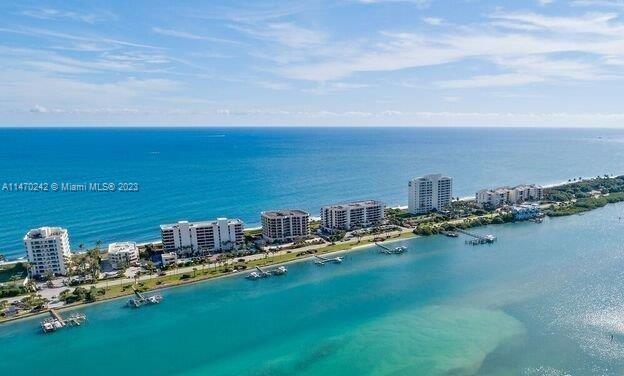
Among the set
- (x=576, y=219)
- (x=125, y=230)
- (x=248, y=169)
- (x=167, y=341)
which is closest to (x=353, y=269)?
(x=167, y=341)

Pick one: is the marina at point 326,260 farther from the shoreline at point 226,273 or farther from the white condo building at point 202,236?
the white condo building at point 202,236

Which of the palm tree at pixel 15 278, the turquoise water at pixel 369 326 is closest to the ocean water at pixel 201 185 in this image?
the palm tree at pixel 15 278

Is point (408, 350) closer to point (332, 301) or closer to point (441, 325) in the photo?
point (441, 325)

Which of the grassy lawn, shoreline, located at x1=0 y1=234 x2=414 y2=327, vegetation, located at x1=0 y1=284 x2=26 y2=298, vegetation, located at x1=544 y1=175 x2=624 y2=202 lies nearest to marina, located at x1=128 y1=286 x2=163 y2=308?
shoreline, located at x1=0 y1=234 x2=414 y2=327

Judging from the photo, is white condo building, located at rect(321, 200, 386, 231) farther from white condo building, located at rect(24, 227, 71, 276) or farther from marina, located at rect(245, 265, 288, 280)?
white condo building, located at rect(24, 227, 71, 276)

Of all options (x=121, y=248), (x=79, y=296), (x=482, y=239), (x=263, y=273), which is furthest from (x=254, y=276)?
(x=482, y=239)
